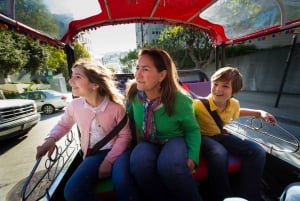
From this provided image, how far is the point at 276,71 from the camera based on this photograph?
13039 mm

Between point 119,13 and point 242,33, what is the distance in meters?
1.88

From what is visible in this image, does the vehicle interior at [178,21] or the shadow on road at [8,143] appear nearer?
the vehicle interior at [178,21]

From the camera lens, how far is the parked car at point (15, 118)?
584cm

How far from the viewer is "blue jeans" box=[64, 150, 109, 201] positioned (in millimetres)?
1672

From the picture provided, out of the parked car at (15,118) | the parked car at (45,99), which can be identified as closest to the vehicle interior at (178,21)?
the parked car at (15,118)

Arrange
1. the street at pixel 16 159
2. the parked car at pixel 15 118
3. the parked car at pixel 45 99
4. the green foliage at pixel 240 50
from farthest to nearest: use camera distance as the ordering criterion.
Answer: the green foliage at pixel 240 50 → the parked car at pixel 45 99 → the parked car at pixel 15 118 → the street at pixel 16 159

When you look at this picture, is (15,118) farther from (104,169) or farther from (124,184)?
(124,184)

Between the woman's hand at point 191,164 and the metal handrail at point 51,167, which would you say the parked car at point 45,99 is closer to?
the metal handrail at point 51,167

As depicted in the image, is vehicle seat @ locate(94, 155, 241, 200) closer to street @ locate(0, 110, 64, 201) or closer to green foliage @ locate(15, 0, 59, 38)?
green foliage @ locate(15, 0, 59, 38)

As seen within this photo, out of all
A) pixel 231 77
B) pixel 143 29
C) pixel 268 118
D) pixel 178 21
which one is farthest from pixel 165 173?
pixel 143 29

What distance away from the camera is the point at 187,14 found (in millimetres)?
3268

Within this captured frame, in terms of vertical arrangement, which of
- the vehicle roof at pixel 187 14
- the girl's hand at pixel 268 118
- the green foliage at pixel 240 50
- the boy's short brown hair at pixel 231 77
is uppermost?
the green foliage at pixel 240 50

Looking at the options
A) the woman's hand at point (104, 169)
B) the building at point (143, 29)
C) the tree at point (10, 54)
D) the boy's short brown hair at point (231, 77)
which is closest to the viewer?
the woman's hand at point (104, 169)

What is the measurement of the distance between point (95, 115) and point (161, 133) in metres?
0.62
